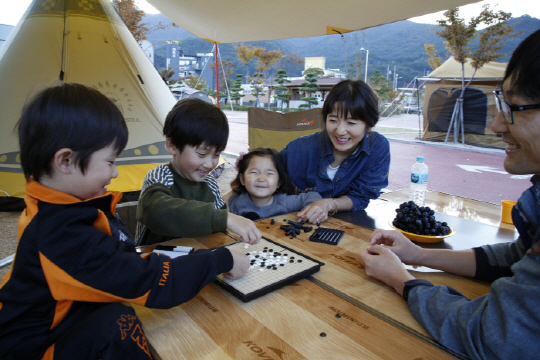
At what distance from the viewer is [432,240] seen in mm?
1314

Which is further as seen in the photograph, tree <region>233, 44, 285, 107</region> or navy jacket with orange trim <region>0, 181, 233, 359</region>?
tree <region>233, 44, 285, 107</region>

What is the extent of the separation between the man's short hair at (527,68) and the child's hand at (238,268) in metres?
0.77

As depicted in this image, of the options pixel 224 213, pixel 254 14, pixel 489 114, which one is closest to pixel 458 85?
pixel 489 114

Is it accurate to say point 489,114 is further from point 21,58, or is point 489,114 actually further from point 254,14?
point 21,58

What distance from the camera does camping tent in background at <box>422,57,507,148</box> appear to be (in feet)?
30.2

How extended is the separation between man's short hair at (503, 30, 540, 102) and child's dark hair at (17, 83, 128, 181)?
36.9 inches

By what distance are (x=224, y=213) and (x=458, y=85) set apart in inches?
415

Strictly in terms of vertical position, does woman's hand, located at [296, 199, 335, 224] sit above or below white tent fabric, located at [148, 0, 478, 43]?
below

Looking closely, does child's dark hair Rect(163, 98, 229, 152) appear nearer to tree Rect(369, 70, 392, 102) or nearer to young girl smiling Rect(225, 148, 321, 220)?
young girl smiling Rect(225, 148, 321, 220)

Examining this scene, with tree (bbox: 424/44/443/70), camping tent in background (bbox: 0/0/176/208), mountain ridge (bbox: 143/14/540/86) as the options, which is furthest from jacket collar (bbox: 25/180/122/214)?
mountain ridge (bbox: 143/14/540/86)

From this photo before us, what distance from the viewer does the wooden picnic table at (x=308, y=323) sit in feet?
2.28

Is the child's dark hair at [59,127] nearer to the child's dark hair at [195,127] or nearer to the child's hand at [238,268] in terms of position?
the child's hand at [238,268]

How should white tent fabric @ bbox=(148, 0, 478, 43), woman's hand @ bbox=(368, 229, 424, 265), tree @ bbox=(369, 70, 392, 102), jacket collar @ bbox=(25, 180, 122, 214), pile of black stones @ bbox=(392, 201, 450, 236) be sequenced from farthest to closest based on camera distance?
tree @ bbox=(369, 70, 392, 102)
white tent fabric @ bbox=(148, 0, 478, 43)
pile of black stones @ bbox=(392, 201, 450, 236)
woman's hand @ bbox=(368, 229, 424, 265)
jacket collar @ bbox=(25, 180, 122, 214)

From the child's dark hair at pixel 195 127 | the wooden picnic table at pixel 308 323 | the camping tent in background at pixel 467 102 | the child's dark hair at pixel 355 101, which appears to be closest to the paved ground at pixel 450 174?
the camping tent in background at pixel 467 102
